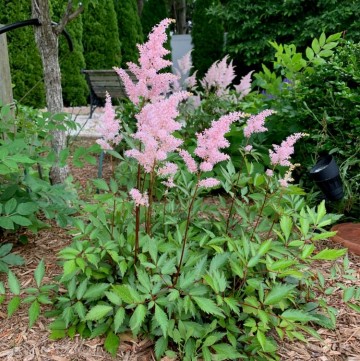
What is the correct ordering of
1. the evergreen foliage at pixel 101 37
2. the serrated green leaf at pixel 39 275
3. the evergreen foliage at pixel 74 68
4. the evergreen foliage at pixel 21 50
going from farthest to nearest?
the evergreen foliage at pixel 101 37 → the evergreen foliage at pixel 74 68 → the evergreen foliage at pixel 21 50 → the serrated green leaf at pixel 39 275

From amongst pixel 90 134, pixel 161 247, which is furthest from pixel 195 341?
pixel 90 134

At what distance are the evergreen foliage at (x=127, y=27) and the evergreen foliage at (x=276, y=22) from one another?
2.57 m

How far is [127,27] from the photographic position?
12664 mm

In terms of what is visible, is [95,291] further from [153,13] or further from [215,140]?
[153,13]

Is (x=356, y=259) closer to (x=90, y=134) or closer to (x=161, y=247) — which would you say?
(x=161, y=247)

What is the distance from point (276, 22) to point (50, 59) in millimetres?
9965

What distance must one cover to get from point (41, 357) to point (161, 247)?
631mm

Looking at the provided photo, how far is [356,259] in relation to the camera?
2.43 m

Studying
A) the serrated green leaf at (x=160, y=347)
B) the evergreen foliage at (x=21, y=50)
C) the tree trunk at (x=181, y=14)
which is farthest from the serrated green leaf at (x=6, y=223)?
the tree trunk at (x=181, y=14)

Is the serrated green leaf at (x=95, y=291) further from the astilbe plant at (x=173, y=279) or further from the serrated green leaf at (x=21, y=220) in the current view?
the serrated green leaf at (x=21, y=220)

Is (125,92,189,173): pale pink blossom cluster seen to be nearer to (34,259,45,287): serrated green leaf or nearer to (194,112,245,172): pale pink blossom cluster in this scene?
(194,112,245,172): pale pink blossom cluster

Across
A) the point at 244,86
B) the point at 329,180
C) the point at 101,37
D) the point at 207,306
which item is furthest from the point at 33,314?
the point at 101,37

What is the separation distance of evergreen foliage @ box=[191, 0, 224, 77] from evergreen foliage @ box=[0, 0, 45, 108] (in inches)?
222

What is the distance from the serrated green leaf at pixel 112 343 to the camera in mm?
1584
